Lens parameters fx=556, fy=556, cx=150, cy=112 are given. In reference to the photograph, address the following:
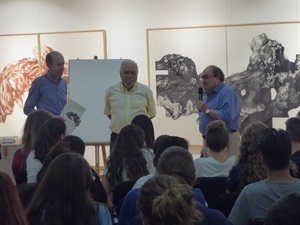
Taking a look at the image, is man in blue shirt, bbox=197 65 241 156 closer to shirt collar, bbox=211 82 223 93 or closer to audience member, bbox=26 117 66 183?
shirt collar, bbox=211 82 223 93

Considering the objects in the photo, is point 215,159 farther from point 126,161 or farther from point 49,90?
point 49,90

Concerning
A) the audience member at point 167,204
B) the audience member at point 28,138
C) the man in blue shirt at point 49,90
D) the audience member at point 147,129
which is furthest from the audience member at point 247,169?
the man in blue shirt at point 49,90

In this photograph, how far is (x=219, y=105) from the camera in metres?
6.51

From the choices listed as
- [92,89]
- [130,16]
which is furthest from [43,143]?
[130,16]

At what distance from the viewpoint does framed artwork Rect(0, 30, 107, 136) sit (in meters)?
9.12

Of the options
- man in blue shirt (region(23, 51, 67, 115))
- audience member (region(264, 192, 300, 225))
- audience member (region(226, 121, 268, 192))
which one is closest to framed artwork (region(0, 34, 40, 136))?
man in blue shirt (region(23, 51, 67, 115))

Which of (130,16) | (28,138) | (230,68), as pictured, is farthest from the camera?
(130,16)

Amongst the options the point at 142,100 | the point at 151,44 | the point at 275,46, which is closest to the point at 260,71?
the point at 275,46

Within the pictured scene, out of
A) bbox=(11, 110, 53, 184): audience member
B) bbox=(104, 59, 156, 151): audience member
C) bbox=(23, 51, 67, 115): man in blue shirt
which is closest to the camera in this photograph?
bbox=(11, 110, 53, 184): audience member

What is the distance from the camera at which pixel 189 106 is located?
8.65 meters

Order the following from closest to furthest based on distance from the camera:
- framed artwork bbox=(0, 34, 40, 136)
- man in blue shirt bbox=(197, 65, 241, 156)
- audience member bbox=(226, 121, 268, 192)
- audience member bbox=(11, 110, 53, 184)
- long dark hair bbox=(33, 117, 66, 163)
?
audience member bbox=(226, 121, 268, 192)
long dark hair bbox=(33, 117, 66, 163)
audience member bbox=(11, 110, 53, 184)
man in blue shirt bbox=(197, 65, 241, 156)
framed artwork bbox=(0, 34, 40, 136)

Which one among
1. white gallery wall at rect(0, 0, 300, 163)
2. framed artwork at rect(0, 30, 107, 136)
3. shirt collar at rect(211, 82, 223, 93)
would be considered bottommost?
shirt collar at rect(211, 82, 223, 93)

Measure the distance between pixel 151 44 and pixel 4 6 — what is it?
2715mm

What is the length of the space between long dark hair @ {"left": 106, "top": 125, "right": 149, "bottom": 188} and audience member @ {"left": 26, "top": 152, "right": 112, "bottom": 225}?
157 cm
